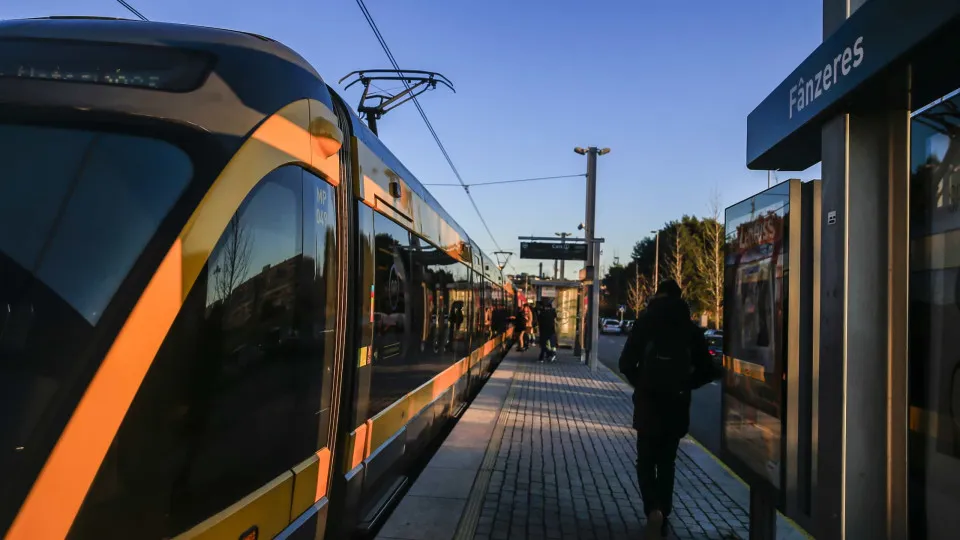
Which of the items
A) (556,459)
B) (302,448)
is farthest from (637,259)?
(302,448)

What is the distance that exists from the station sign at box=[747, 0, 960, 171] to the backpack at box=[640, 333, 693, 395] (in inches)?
57.7

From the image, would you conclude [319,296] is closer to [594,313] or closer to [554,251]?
[594,313]

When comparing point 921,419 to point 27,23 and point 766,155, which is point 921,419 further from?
point 27,23

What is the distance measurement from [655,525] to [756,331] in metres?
1.66

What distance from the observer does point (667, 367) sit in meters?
4.97

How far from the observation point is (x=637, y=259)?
250 feet

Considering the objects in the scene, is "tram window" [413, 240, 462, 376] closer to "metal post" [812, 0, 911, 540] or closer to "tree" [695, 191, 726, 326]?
"metal post" [812, 0, 911, 540]

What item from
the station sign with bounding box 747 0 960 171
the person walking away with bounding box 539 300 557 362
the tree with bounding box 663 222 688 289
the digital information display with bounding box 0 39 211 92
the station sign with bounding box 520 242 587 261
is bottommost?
the person walking away with bounding box 539 300 557 362

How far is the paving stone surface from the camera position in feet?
17.5

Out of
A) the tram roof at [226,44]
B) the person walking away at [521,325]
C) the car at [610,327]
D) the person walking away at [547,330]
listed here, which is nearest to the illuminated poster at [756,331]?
the tram roof at [226,44]

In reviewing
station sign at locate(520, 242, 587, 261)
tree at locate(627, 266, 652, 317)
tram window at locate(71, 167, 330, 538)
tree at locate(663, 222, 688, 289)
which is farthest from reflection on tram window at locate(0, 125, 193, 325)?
tree at locate(627, 266, 652, 317)

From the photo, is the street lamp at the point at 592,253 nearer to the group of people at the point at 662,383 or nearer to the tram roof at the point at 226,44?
the group of people at the point at 662,383

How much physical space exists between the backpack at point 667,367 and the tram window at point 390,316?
6.42 ft

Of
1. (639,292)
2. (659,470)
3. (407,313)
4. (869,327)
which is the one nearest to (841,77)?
(869,327)
